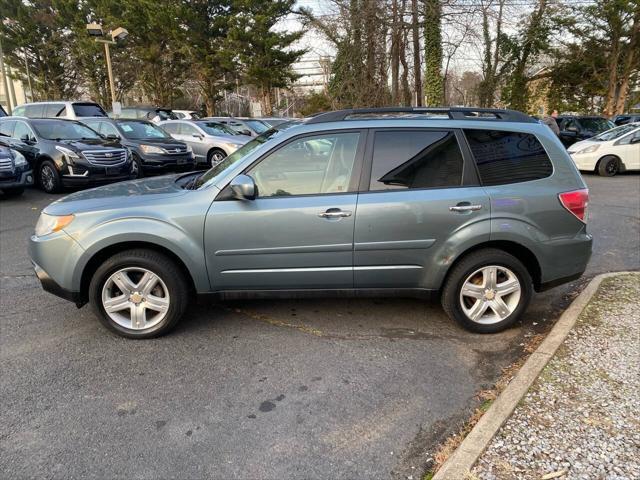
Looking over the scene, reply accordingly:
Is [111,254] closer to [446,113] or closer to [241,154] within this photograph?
[241,154]

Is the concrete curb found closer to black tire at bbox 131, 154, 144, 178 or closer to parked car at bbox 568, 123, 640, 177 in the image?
black tire at bbox 131, 154, 144, 178

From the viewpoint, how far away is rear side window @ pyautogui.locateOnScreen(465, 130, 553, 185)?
3.72m

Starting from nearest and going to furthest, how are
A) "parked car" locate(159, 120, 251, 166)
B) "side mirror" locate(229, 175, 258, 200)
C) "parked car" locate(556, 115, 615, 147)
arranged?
"side mirror" locate(229, 175, 258, 200), "parked car" locate(159, 120, 251, 166), "parked car" locate(556, 115, 615, 147)

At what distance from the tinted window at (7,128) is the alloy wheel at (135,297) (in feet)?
32.1

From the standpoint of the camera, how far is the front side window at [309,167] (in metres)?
3.66

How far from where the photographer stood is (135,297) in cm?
369

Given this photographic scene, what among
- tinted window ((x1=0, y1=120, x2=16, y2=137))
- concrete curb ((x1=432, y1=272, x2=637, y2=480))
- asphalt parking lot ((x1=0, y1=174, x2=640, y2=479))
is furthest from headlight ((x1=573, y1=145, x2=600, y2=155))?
tinted window ((x1=0, y1=120, x2=16, y2=137))

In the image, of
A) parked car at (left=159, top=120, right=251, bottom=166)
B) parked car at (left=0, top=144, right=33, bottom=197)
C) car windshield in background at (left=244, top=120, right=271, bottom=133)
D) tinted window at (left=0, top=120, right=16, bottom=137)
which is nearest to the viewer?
→ parked car at (left=0, top=144, right=33, bottom=197)

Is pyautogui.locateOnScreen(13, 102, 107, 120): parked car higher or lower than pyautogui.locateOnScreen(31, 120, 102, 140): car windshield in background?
higher

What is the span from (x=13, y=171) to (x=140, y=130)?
418cm

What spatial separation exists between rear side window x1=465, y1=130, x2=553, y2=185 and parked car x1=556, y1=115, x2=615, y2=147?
641 inches

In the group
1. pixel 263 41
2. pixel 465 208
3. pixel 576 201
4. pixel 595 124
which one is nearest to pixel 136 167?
pixel 465 208

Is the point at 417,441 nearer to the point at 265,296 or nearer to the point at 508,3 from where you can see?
the point at 265,296

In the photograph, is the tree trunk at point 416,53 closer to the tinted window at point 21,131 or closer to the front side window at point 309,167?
the tinted window at point 21,131
